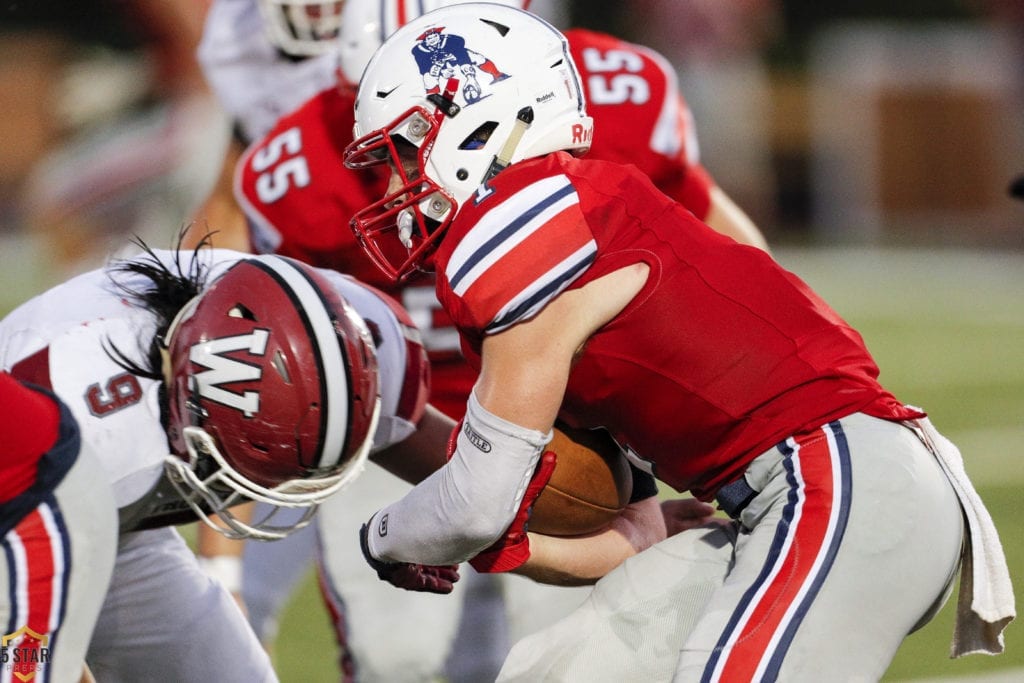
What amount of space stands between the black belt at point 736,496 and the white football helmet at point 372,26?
5.31 feet

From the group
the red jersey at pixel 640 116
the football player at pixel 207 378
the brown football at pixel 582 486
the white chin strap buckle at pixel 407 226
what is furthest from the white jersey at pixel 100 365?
the red jersey at pixel 640 116

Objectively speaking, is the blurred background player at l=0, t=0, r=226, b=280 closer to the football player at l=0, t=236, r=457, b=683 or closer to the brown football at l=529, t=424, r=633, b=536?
the football player at l=0, t=236, r=457, b=683

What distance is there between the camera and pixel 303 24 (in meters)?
4.57

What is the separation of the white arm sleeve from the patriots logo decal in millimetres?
561

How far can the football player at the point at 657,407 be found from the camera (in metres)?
2.38

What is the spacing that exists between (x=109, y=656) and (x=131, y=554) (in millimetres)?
216

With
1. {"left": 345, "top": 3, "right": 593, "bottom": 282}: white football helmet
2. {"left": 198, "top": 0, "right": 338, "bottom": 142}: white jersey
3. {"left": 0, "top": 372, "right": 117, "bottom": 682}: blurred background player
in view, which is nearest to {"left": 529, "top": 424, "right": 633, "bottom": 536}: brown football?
{"left": 345, "top": 3, "right": 593, "bottom": 282}: white football helmet

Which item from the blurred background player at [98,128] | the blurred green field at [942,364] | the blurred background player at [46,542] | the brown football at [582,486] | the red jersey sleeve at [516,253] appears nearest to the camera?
the blurred background player at [46,542]

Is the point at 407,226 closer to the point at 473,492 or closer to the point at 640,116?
the point at 473,492

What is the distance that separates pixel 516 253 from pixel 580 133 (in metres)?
0.46

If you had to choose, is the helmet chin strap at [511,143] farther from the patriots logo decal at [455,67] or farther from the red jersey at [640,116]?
the red jersey at [640,116]

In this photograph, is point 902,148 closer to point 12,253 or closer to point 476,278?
point 12,253

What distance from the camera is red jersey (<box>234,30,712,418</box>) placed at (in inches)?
150

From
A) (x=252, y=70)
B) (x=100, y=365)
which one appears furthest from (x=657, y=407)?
(x=252, y=70)
